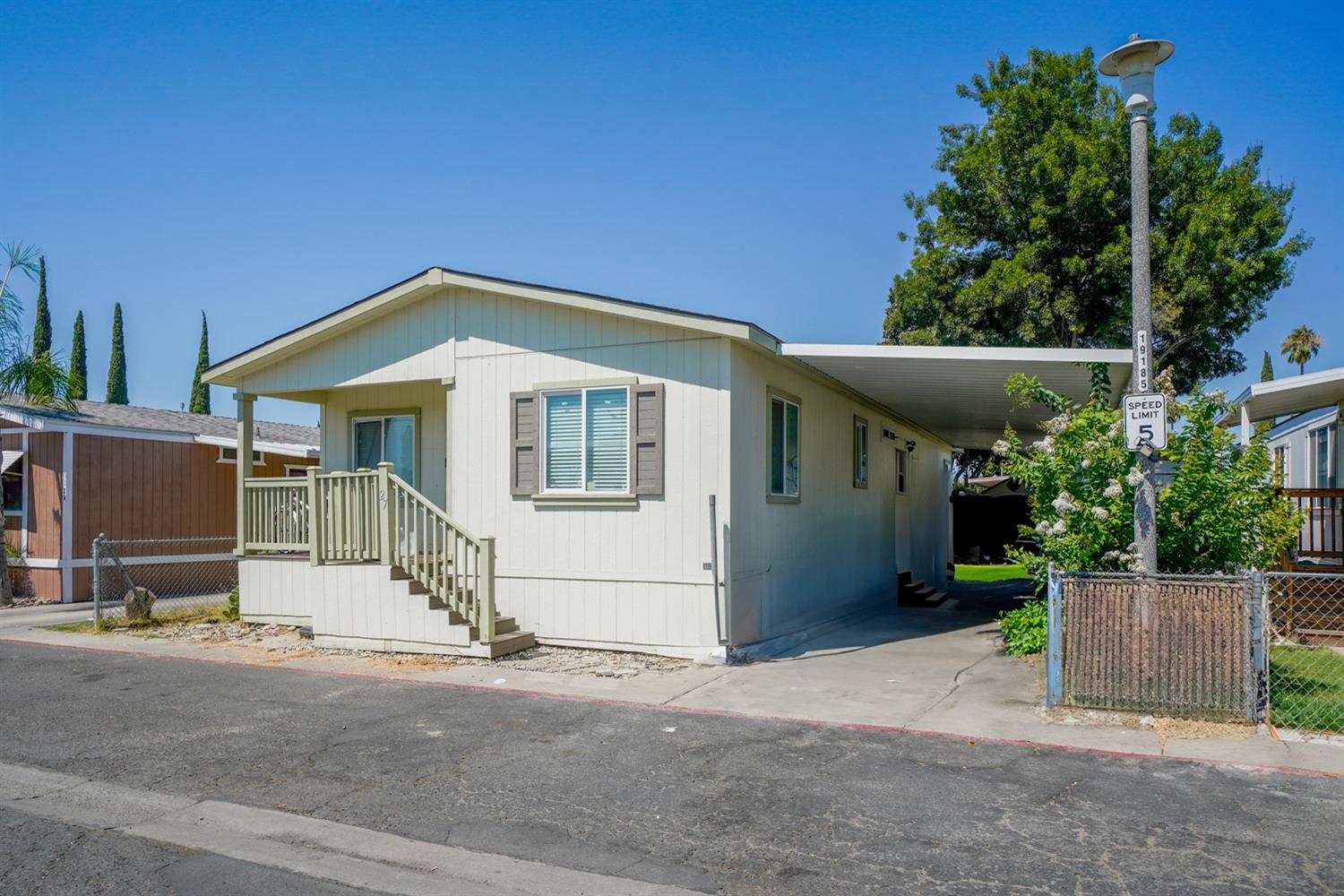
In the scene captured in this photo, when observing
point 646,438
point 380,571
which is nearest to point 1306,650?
point 646,438

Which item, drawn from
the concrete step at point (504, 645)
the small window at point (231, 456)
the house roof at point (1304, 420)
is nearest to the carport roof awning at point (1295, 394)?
the house roof at point (1304, 420)

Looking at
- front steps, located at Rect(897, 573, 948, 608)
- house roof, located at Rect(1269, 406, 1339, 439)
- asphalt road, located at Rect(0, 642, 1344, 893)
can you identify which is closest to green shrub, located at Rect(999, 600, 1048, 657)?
asphalt road, located at Rect(0, 642, 1344, 893)

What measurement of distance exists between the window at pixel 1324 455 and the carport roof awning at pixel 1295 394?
0.50 meters

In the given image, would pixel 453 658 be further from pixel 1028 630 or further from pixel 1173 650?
pixel 1173 650

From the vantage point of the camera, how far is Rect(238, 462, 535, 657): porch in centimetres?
1055

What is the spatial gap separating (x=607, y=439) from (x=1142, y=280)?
5.53 meters

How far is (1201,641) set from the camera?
23.7ft

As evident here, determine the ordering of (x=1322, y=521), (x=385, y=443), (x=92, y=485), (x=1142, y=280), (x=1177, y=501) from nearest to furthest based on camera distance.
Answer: (x=1142, y=280) → (x=1177, y=501) → (x=1322, y=521) → (x=385, y=443) → (x=92, y=485)

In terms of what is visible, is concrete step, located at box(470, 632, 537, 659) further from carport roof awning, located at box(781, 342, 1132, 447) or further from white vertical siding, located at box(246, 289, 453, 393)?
carport roof awning, located at box(781, 342, 1132, 447)

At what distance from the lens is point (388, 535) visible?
35.7 ft

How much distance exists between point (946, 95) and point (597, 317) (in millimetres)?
20133

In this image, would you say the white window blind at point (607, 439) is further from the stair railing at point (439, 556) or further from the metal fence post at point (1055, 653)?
the metal fence post at point (1055, 653)

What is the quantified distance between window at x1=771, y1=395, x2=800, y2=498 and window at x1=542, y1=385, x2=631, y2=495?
1.84 m

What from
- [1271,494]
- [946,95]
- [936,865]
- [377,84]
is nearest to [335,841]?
[936,865]
